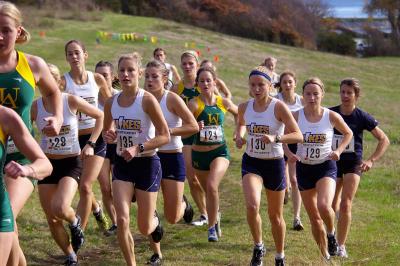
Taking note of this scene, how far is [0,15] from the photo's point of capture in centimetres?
467

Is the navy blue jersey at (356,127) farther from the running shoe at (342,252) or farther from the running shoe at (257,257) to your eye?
the running shoe at (257,257)

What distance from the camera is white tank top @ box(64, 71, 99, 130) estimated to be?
7945mm

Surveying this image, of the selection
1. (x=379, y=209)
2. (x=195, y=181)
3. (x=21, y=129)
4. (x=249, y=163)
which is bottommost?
(x=379, y=209)

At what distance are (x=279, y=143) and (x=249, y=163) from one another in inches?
14.6

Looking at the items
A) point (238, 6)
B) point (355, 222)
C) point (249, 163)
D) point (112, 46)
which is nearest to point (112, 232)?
point (249, 163)

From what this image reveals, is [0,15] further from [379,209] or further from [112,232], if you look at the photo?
[379,209]

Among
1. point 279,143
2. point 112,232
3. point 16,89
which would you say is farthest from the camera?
point 112,232

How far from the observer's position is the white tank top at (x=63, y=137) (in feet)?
23.1

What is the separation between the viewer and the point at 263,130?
23.1 ft

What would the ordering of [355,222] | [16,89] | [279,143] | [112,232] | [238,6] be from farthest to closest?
[238,6] → [355,222] → [112,232] → [279,143] → [16,89]

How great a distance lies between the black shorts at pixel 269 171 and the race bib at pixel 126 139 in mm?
1269

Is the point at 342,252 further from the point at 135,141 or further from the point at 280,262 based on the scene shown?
the point at 135,141

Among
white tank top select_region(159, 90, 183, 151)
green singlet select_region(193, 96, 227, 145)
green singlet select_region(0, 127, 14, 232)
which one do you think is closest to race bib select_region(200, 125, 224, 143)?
green singlet select_region(193, 96, 227, 145)

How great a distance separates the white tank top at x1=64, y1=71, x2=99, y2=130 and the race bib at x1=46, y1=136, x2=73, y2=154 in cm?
88
